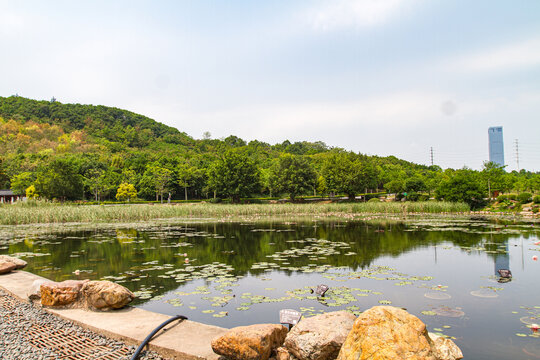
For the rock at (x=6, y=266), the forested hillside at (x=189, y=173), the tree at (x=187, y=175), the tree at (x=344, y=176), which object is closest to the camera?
the rock at (x=6, y=266)

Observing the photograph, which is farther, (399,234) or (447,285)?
(399,234)

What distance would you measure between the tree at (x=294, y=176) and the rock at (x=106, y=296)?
41.4 metres

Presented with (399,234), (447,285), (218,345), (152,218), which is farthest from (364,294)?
(152,218)

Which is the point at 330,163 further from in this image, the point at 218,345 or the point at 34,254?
the point at 218,345

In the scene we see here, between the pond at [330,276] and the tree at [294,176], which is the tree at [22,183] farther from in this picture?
the pond at [330,276]

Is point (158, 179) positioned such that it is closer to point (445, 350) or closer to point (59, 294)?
point (59, 294)

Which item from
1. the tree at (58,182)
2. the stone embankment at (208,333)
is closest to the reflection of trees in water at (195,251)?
the stone embankment at (208,333)

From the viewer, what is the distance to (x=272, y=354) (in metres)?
3.50

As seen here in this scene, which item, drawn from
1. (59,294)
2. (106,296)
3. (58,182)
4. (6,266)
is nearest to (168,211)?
(6,266)

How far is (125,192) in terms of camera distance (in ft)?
165

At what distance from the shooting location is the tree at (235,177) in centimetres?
4566

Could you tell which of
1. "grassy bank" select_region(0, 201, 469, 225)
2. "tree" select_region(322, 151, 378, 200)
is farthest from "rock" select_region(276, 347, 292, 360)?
"tree" select_region(322, 151, 378, 200)

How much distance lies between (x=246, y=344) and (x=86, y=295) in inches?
124

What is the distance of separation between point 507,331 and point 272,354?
347 cm
